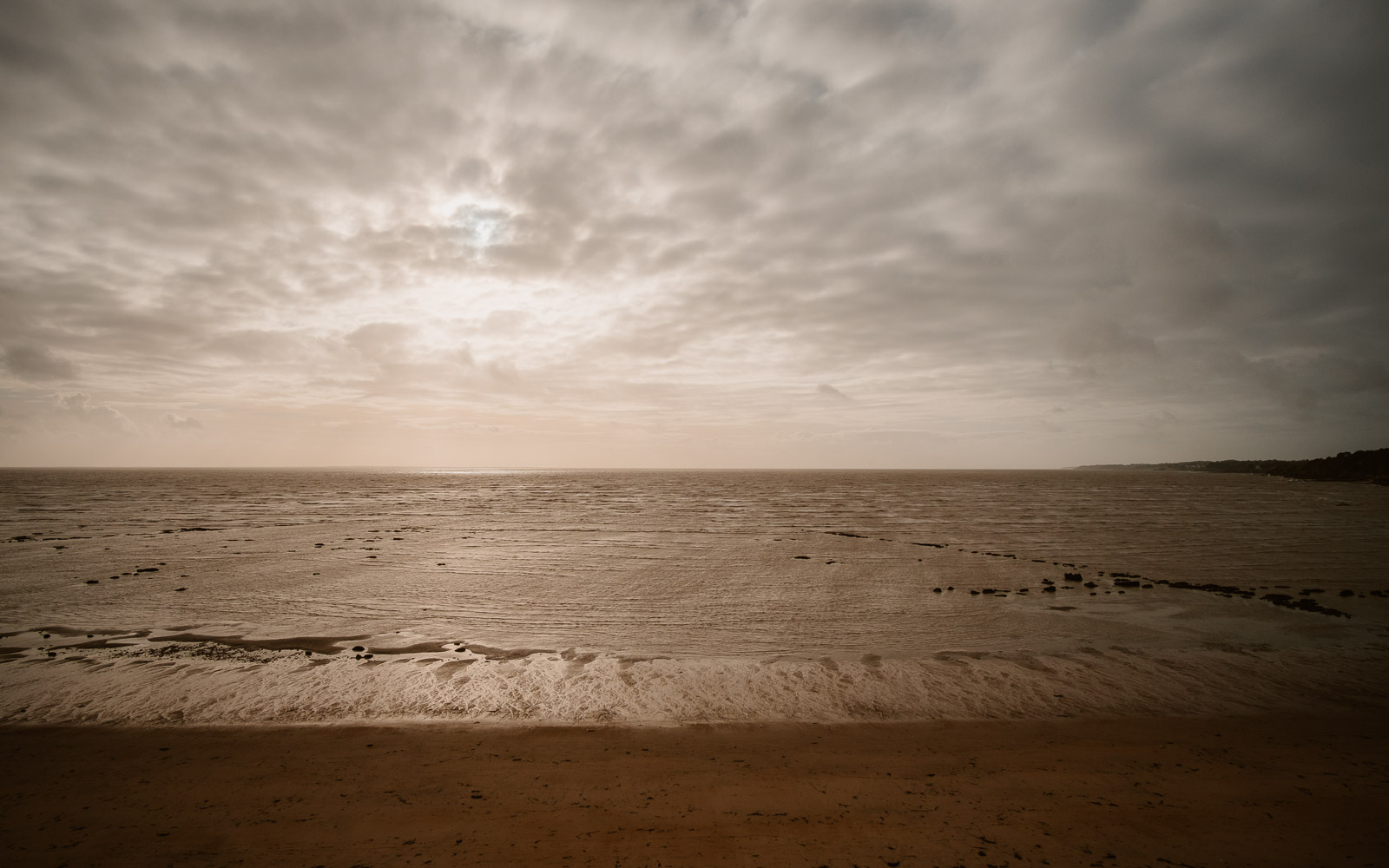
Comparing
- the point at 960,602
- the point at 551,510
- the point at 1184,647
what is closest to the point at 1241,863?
the point at 1184,647

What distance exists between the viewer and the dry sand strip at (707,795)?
7.31 metres

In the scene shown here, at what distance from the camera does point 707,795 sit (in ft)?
28.0

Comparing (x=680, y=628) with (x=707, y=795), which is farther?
(x=680, y=628)

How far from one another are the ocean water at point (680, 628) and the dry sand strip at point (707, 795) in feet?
3.72

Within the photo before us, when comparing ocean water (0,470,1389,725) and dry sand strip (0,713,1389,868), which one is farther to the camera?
ocean water (0,470,1389,725)

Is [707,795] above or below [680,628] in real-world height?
above

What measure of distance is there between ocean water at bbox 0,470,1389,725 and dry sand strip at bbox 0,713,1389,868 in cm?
113

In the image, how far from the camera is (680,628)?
1811cm

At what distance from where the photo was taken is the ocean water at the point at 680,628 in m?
12.3

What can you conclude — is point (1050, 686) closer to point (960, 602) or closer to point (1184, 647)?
point (1184, 647)

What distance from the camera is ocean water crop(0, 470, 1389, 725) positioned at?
1227cm

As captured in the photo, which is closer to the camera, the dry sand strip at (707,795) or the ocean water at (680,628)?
the dry sand strip at (707,795)

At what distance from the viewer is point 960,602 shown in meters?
21.4

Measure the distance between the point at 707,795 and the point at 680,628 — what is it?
31.6 ft
